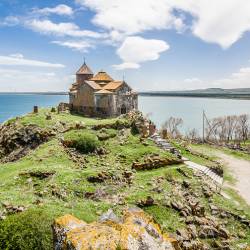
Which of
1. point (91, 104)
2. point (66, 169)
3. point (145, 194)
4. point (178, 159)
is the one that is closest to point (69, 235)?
point (145, 194)

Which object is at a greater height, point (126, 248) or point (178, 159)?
point (126, 248)

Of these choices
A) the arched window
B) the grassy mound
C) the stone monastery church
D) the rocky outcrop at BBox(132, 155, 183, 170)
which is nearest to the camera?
the rocky outcrop at BBox(132, 155, 183, 170)

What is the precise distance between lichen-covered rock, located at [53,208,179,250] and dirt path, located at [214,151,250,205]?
1763cm

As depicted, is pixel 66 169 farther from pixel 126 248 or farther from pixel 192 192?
pixel 126 248

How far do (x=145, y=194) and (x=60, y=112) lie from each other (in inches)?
1118

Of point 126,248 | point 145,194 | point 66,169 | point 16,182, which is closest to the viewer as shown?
point 126,248

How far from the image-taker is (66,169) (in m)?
24.7

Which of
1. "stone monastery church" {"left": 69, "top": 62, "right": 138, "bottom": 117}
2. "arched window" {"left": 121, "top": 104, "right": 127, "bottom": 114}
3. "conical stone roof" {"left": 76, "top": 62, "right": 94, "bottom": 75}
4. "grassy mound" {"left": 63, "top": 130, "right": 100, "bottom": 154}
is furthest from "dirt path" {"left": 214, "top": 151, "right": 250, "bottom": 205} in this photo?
"conical stone roof" {"left": 76, "top": 62, "right": 94, "bottom": 75}

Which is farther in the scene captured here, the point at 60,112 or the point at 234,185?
the point at 60,112

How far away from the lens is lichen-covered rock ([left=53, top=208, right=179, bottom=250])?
8078 millimetres

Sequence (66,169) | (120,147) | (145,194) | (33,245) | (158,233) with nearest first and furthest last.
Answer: (158,233)
(33,245)
(145,194)
(66,169)
(120,147)

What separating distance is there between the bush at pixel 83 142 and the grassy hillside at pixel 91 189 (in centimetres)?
23

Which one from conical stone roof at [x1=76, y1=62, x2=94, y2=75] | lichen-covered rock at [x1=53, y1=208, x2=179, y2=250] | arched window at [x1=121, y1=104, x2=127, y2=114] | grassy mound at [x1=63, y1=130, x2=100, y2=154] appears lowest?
grassy mound at [x1=63, y1=130, x2=100, y2=154]

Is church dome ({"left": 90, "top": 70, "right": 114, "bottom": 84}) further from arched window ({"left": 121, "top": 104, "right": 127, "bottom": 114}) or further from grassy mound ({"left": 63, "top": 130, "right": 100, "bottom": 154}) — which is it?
grassy mound ({"left": 63, "top": 130, "right": 100, "bottom": 154})
